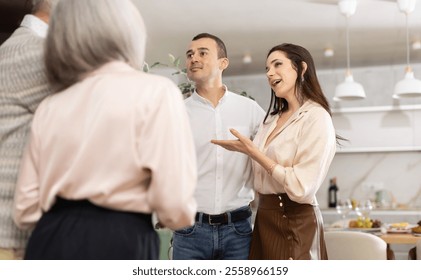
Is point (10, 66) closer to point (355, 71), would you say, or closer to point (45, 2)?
point (45, 2)

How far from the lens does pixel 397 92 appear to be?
297 centimetres

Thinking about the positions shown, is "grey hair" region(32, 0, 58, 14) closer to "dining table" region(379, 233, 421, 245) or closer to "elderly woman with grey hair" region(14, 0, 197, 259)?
"elderly woman with grey hair" region(14, 0, 197, 259)

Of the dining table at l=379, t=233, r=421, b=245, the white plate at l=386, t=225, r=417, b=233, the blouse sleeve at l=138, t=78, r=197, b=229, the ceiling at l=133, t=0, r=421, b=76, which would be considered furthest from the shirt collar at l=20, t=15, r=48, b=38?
the white plate at l=386, t=225, r=417, b=233

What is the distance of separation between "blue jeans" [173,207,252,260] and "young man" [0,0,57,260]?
60 centimetres

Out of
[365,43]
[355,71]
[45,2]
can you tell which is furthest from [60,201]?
[355,71]

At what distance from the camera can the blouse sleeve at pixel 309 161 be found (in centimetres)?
125

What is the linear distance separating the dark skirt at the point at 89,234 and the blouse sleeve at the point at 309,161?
0.51m

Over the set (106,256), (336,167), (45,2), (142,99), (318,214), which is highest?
(45,2)

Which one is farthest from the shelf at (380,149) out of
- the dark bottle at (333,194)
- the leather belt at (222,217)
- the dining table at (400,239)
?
the leather belt at (222,217)

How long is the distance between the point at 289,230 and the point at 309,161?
17cm

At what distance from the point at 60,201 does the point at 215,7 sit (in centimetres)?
235

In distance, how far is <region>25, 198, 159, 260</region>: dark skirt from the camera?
78cm

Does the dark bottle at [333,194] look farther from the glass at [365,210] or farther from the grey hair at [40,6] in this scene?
the grey hair at [40,6]

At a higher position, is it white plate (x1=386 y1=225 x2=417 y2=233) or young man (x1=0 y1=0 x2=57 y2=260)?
young man (x1=0 y1=0 x2=57 y2=260)
